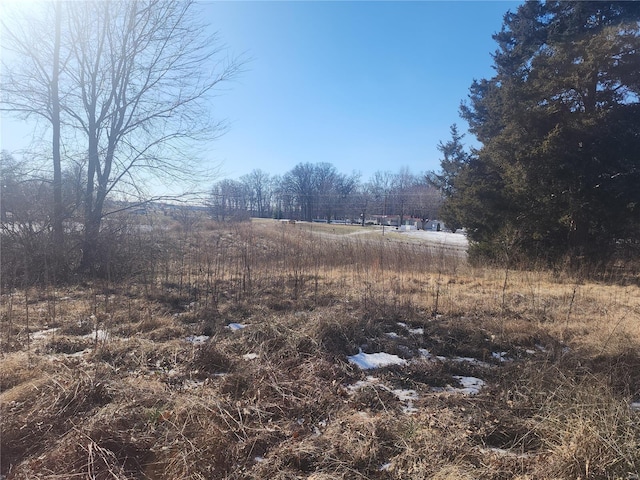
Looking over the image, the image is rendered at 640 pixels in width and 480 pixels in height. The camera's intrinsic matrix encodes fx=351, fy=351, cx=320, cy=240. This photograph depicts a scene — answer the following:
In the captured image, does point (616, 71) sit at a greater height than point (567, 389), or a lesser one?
greater

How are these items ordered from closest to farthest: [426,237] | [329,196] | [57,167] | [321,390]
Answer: [321,390] → [57,167] → [426,237] → [329,196]

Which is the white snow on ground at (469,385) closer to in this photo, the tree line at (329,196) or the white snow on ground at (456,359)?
the white snow on ground at (456,359)

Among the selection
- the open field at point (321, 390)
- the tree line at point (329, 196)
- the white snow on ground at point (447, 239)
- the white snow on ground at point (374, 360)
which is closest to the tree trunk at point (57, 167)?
the open field at point (321, 390)

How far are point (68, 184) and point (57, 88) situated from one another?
8.67 feet

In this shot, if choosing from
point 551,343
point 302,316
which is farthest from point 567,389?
point 302,316

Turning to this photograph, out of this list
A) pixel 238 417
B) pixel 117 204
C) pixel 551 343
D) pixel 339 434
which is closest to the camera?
pixel 339 434

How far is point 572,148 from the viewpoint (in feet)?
33.0

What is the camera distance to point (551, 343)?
428cm

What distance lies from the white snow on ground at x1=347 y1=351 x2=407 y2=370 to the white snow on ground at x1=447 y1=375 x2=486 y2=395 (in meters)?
0.60

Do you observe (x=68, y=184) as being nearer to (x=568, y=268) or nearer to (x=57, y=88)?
(x=57, y=88)

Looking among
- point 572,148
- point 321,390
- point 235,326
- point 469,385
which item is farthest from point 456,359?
point 572,148

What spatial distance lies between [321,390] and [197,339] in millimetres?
2047

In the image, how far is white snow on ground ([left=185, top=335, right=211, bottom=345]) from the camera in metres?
4.36

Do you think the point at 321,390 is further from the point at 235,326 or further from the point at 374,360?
the point at 235,326
